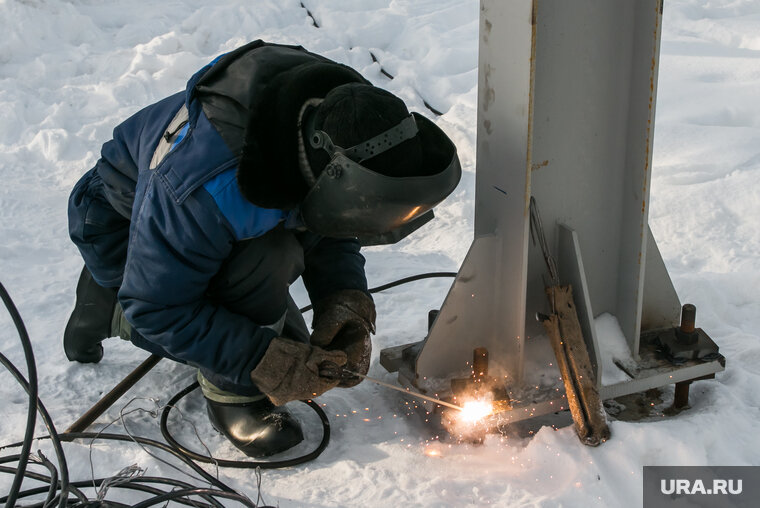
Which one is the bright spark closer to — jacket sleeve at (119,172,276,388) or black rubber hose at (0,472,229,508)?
jacket sleeve at (119,172,276,388)

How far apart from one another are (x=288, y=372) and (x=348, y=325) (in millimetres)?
374

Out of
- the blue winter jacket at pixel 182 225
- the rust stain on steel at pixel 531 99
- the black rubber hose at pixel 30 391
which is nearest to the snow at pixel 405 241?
the blue winter jacket at pixel 182 225

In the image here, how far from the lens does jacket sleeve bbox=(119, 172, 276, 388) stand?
1.94 metres

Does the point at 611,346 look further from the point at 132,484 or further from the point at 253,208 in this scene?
the point at 132,484

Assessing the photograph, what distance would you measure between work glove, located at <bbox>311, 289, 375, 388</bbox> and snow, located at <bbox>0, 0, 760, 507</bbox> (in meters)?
0.23

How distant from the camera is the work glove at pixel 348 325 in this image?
2428 millimetres

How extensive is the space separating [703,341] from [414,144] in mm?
1338

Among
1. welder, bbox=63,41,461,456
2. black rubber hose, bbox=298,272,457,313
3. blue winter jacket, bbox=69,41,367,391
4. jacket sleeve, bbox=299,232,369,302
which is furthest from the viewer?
black rubber hose, bbox=298,272,457,313

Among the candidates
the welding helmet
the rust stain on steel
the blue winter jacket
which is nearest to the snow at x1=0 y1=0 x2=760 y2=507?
the blue winter jacket

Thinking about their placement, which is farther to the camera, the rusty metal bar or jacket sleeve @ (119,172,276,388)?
the rusty metal bar

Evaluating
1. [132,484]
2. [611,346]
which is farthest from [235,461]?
[611,346]

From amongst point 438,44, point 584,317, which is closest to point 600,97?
point 584,317

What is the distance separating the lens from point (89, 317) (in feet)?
8.72

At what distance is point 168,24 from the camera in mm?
6945
